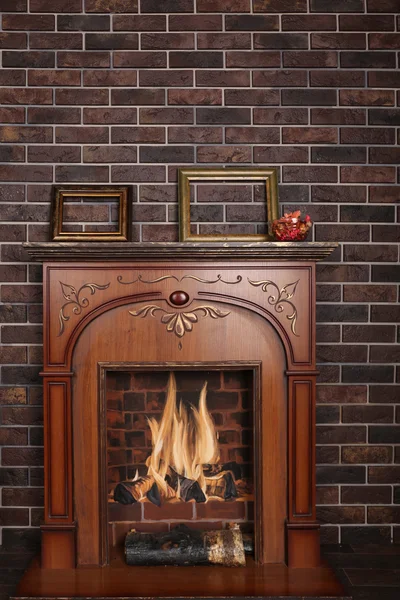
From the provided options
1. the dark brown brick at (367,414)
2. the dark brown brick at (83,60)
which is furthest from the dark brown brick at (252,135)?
the dark brown brick at (367,414)

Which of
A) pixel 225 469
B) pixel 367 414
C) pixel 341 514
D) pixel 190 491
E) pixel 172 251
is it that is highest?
pixel 172 251

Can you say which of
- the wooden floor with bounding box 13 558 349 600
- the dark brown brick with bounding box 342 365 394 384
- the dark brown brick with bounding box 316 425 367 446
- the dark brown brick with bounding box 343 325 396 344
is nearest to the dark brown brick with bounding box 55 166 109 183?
the dark brown brick with bounding box 343 325 396 344

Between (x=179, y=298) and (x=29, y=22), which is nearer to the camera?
(x=179, y=298)

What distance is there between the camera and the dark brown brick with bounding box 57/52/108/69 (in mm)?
2918

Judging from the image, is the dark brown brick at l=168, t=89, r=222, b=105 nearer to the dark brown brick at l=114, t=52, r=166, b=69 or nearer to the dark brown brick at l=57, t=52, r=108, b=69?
the dark brown brick at l=114, t=52, r=166, b=69

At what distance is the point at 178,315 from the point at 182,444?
666mm

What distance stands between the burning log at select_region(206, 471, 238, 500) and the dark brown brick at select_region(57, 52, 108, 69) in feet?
6.78

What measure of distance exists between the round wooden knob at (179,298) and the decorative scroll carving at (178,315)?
51 millimetres

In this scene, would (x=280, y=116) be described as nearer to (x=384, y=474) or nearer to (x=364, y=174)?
(x=364, y=174)

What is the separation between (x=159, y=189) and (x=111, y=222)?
29 cm

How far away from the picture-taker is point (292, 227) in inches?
102

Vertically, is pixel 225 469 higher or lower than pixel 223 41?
lower

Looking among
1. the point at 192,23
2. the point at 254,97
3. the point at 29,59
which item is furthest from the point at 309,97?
the point at 29,59

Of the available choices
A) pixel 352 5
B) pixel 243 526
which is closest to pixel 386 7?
pixel 352 5
